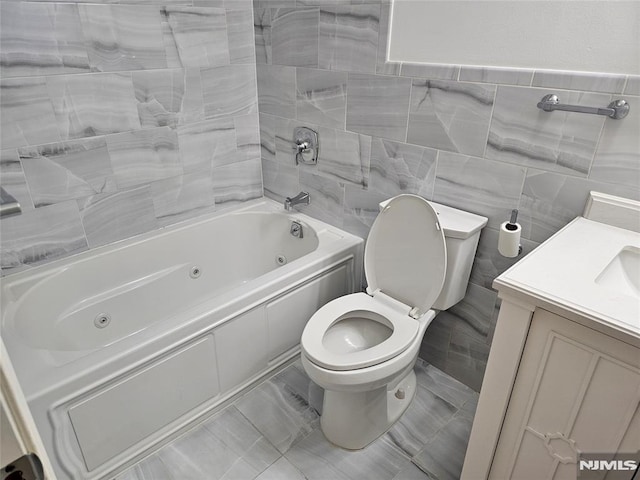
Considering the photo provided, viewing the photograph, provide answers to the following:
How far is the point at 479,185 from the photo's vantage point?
165 centimetres

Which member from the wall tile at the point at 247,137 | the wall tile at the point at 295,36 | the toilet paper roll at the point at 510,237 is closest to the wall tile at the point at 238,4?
the wall tile at the point at 295,36

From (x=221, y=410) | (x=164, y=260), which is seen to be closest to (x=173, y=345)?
(x=221, y=410)

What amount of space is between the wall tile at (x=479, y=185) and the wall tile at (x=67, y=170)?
1537mm

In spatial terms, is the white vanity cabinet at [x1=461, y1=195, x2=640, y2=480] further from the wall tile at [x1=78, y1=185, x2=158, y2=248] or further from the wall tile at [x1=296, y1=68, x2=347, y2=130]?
the wall tile at [x1=78, y1=185, x2=158, y2=248]

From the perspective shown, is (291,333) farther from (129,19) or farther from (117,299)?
(129,19)

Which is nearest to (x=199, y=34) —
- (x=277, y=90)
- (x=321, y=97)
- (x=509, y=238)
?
(x=277, y=90)

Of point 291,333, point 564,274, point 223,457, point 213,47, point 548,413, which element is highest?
point 213,47

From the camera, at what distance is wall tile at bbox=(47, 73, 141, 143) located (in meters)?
1.78

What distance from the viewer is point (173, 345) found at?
1570 mm

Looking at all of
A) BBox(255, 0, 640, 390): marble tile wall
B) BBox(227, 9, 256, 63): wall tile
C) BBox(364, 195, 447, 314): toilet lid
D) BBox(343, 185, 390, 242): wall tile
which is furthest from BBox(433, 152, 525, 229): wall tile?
BBox(227, 9, 256, 63): wall tile

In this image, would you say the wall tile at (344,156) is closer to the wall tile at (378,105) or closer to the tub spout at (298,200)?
the wall tile at (378,105)

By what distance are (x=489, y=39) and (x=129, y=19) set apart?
4.98ft

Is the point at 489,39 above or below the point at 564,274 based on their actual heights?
above

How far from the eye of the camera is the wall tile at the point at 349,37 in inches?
69.9
